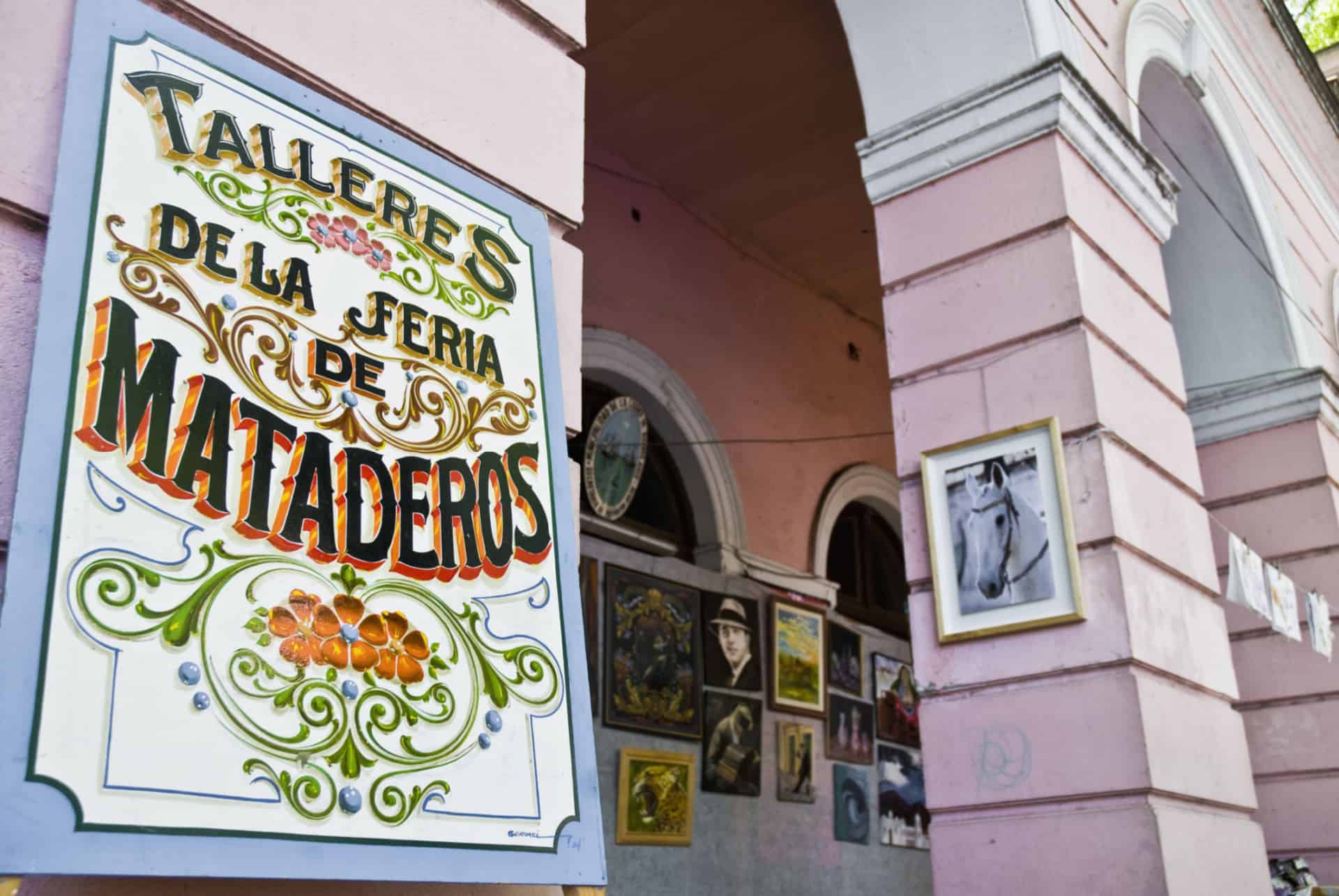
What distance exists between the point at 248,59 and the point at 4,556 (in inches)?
30.8

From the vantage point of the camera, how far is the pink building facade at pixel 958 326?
7.23ft

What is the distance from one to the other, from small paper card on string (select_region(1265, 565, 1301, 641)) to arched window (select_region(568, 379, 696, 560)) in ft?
10.2

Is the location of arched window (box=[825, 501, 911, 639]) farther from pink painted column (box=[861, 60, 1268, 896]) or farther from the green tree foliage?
the green tree foliage

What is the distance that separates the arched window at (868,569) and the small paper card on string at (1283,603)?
308 centimetres

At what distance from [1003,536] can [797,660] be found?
3802 mm

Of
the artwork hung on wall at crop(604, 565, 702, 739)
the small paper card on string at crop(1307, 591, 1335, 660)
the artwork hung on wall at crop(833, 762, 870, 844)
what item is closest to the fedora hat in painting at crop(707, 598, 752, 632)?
the artwork hung on wall at crop(604, 565, 702, 739)

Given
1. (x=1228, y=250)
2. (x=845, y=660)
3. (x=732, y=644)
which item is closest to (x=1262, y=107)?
(x=1228, y=250)

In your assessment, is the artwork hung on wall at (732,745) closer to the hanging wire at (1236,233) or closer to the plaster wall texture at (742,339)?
the plaster wall texture at (742,339)

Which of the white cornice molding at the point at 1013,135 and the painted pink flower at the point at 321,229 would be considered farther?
the white cornice molding at the point at 1013,135

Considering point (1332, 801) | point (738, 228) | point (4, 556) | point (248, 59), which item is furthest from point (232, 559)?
point (738, 228)

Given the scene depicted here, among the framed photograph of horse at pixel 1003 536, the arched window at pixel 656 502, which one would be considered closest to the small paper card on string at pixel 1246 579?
the framed photograph of horse at pixel 1003 536

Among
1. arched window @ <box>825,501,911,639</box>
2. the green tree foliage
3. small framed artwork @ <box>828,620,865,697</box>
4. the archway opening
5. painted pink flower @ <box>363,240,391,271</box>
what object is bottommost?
painted pink flower @ <box>363,240,391,271</box>

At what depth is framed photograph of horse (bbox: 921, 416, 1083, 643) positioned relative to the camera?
11.0 ft
